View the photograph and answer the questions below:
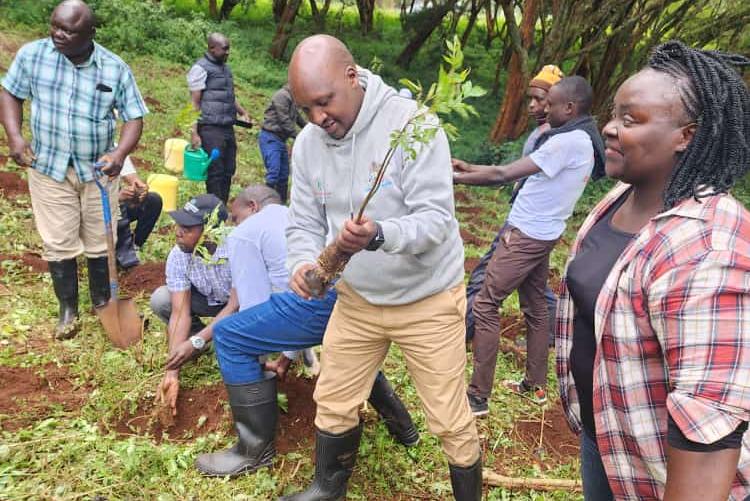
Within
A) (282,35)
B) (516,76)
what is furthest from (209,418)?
(282,35)

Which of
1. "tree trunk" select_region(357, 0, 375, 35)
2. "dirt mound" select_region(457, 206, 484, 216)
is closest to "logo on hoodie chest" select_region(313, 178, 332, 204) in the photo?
"dirt mound" select_region(457, 206, 484, 216)

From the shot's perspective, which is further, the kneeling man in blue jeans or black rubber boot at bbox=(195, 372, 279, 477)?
black rubber boot at bbox=(195, 372, 279, 477)

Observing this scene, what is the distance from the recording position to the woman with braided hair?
1.13 metres

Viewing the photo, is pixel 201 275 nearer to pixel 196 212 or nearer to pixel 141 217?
pixel 196 212

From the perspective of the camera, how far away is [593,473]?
6.10 feet

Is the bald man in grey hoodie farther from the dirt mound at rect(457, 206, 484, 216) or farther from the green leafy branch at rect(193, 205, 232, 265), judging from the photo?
the dirt mound at rect(457, 206, 484, 216)

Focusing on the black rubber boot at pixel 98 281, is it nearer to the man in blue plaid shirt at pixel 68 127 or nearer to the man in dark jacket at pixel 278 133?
the man in blue plaid shirt at pixel 68 127

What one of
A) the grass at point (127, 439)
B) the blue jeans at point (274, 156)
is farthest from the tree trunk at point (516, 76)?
the grass at point (127, 439)

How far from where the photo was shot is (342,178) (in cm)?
214

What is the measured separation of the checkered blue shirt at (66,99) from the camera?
11.3 feet

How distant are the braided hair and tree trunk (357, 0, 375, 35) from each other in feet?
68.5

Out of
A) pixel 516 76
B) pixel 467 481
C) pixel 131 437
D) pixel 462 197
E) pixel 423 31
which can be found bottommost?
pixel 462 197

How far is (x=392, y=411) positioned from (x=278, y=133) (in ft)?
13.0

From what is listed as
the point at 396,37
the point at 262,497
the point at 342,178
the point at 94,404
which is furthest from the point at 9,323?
the point at 396,37
